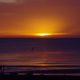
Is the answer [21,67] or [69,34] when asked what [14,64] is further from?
[69,34]

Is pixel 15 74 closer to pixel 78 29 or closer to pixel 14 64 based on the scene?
pixel 14 64

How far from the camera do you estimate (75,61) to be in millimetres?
3223

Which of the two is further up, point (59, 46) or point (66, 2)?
point (66, 2)

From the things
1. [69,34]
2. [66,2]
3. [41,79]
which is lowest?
[41,79]

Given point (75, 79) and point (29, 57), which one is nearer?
point (75, 79)

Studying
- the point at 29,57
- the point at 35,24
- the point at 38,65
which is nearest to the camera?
the point at 38,65

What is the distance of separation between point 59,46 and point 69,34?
0.19 metres

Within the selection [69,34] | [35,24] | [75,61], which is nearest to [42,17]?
[35,24]

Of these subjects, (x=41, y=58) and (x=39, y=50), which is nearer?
(x=41, y=58)

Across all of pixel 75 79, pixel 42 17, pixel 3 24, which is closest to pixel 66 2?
pixel 42 17

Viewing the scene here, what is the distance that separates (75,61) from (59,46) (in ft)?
1.22

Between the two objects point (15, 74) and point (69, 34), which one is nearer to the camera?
point (15, 74)

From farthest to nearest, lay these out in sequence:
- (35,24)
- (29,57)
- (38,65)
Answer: (35,24) < (29,57) < (38,65)

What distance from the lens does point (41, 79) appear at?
3.16 metres
